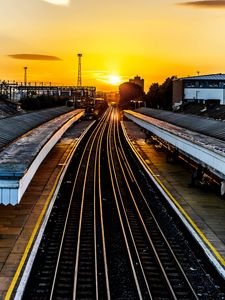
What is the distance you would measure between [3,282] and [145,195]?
12934mm

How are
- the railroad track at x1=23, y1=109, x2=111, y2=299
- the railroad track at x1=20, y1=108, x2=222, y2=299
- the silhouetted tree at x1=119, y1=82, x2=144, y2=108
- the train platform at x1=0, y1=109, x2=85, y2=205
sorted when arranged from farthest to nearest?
the silhouetted tree at x1=119, y1=82, x2=144, y2=108, the train platform at x1=0, y1=109, x2=85, y2=205, the railroad track at x1=20, y1=108, x2=222, y2=299, the railroad track at x1=23, y1=109, x2=111, y2=299

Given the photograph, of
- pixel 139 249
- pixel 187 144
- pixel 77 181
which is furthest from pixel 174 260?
pixel 77 181

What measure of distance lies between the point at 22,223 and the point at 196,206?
322 inches

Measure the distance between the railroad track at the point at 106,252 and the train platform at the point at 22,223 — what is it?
0.52 m

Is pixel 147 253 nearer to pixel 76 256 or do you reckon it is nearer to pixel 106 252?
pixel 106 252

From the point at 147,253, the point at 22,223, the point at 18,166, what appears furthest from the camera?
the point at 22,223

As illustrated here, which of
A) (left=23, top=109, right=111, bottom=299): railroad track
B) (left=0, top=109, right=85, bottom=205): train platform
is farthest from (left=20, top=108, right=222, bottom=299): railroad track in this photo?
(left=0, top=109, right=85, bottom=205): train platform

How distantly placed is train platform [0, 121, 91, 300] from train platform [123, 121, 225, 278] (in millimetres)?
5931

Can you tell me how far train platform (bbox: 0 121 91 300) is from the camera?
40.8ft

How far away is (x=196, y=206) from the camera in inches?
793

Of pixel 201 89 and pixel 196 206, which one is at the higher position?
pixel 201 89

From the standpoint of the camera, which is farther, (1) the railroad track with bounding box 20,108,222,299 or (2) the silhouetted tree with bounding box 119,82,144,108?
(2) the silhouetted tree with bounding box 119,82,144,108

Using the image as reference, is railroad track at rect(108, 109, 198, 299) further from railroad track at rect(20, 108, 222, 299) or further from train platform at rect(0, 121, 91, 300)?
train platform at rect(0, 121, 91, 300)

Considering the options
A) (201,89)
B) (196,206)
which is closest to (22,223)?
(196,206)
